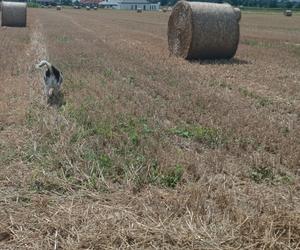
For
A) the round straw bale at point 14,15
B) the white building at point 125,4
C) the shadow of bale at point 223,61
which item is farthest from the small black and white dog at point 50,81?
the white building at point 125,4

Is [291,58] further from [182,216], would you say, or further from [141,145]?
[182,216]

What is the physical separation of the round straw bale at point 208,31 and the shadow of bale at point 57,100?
6.71 m

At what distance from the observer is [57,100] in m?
8.08

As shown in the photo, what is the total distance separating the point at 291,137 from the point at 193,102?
237 cm

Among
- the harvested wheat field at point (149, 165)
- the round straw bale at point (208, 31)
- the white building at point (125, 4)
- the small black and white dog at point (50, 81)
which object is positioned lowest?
the harvested wheat field at point (149, 165)

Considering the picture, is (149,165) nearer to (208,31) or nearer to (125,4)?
(208,31)

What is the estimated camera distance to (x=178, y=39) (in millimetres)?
15000

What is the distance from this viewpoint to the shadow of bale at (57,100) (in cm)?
782

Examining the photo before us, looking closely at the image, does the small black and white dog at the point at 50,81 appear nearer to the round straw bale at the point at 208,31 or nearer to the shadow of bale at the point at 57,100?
the shadow of bale at the point at 57,100

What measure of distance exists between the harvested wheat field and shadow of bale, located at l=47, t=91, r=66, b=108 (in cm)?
11

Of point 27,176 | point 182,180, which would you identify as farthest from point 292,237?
point 27,176

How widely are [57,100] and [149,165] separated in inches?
143

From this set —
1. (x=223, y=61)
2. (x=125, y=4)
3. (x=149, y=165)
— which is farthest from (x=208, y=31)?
(x=125, y=4)

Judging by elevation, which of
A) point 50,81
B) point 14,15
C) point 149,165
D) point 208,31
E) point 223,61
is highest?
point 14,15
